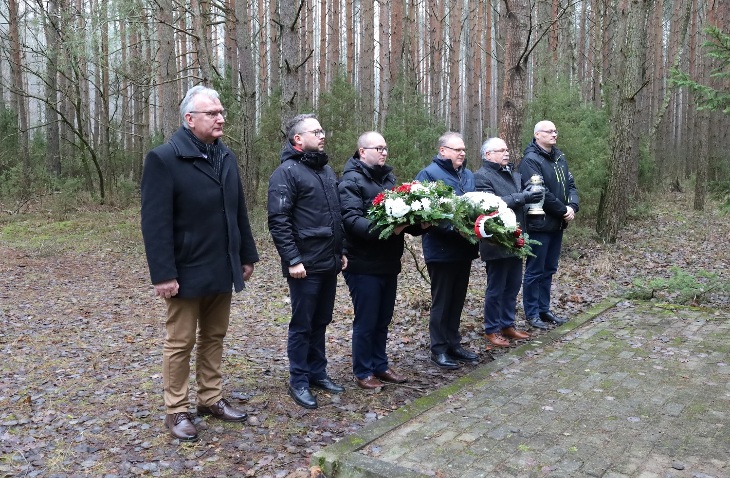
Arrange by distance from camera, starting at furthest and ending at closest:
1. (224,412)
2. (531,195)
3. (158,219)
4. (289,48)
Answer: (289,48), (531,195), (224,412), (158,219)

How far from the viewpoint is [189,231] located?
13.5 ft

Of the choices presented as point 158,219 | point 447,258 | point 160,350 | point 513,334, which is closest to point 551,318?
point 513,334

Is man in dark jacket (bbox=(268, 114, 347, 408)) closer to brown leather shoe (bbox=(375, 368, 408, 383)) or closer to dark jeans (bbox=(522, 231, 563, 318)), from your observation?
brown leather shoe (bbox=(375, 368, 408, 383))

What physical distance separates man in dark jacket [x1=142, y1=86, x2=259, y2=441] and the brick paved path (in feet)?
4.02

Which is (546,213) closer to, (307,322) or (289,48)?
(307,322)

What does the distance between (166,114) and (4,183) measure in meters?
8.07

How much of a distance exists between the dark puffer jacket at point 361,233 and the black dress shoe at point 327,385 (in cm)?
93

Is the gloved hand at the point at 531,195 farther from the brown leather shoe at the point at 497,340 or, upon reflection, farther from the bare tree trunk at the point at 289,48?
the bare tree trunk at the point at 289,48

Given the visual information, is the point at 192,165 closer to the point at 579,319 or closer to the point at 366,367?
the point at 366,367

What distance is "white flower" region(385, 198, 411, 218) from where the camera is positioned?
187 inches

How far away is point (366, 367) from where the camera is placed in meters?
5.27

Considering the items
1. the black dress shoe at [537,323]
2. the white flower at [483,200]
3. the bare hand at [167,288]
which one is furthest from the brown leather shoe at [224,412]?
the black dress shoe at [537,323]

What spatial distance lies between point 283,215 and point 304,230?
0.20 metres

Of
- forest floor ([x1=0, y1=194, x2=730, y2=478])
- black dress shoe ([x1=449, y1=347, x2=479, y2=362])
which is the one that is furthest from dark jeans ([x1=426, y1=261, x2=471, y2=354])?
forest floor ([x1=0, y1=194, x2=730, y2=478])
